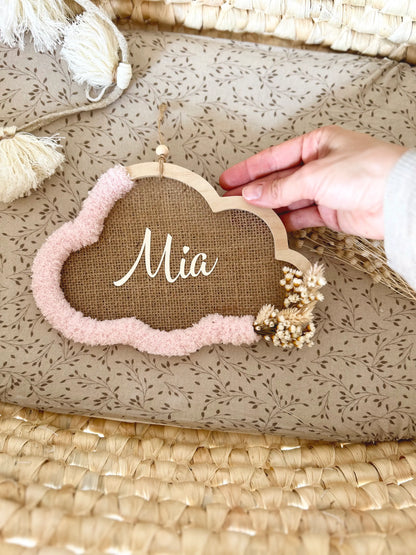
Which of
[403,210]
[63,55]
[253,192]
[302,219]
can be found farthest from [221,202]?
[63,55]

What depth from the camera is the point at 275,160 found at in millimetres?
779

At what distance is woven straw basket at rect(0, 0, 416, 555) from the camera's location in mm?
562

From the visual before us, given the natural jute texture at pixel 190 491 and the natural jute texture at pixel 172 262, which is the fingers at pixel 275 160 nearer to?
the natural jute texture at pixel 172 262

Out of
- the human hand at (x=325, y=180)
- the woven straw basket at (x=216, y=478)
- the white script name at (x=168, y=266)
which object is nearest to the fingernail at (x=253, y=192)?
the human hand at (x=325, y=180)

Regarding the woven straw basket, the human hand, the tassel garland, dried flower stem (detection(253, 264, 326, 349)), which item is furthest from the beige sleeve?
the tassel garland

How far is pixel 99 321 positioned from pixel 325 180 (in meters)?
0.42

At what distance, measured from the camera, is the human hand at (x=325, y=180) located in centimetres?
67

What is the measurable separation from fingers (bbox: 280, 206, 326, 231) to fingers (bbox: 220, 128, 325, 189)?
80 mm

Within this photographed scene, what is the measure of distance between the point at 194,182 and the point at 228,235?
0.10m

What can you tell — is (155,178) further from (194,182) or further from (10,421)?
(10,421)

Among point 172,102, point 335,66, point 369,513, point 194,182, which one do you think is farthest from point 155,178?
point 369,513

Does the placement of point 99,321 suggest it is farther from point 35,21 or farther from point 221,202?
point 35,21

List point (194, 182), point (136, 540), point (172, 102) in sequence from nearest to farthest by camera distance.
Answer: point (136, 540) < point (194, 182) < point (172, 102)

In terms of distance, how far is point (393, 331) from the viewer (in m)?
0.81
